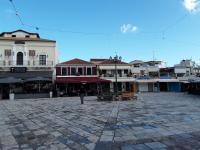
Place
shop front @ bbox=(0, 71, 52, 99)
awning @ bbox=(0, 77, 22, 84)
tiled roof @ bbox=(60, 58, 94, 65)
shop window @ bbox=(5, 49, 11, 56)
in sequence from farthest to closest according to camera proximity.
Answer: tiled roof @ bbox=(60, 58, 94, 65) < shop window @ bbox=(5, 49, 11, 56) < shop front @ bbox=(0, 71, 52, 99) < awning @ bbox=(0, 77, 22, 84)

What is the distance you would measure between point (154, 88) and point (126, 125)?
4404 cm

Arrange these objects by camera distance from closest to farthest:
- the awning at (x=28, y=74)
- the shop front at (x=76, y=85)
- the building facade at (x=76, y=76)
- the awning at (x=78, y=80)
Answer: the awning at (x=28, y=74) < the awning at (x=78, y=80) < the shop front at (x=76, y=85) < the building facade at (x=76, y=76)

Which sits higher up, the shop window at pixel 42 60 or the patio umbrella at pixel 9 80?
the shop window at pixel 42 60

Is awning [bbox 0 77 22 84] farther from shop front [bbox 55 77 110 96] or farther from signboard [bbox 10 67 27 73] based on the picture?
shop front [bbox 55 77 110 96]

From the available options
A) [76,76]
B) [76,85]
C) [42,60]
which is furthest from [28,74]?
[76,85]

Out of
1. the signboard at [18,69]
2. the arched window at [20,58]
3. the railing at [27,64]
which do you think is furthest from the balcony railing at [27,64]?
the signboard at [18,69]

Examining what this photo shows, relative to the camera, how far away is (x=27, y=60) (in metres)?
36.8

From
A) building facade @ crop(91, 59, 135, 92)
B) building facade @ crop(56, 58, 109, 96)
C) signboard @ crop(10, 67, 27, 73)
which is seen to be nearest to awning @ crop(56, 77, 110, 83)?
building facade @ crop(56, 58, 109, 96)

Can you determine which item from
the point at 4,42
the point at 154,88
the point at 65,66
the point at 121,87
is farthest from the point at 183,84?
the point at 4,42

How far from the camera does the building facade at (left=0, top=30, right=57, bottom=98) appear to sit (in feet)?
117

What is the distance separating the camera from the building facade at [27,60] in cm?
3566

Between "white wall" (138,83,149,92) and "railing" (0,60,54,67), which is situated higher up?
"railing" (0,60,54,67)

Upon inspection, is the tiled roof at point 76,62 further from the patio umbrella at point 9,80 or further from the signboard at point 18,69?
the patio umbrella at point 9,80

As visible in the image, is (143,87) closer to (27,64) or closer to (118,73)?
(118,73)
